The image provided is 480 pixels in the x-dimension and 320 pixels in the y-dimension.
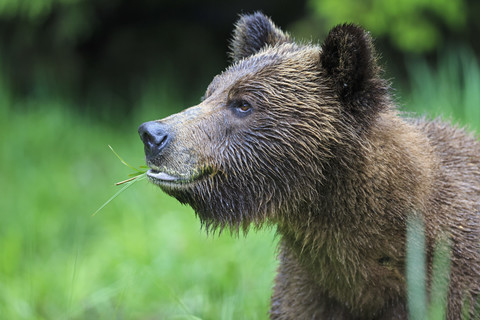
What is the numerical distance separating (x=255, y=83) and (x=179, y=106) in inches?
214

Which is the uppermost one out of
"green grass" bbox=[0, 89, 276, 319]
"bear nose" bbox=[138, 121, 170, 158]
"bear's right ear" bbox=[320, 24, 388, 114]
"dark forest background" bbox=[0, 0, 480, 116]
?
"dark forest background" bbox=[0, 0, 480, 116]

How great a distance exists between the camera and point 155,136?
3.03 metres

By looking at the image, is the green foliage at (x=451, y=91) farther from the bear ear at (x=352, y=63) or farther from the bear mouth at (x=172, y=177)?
the bear mouth at (x=172, y=177)

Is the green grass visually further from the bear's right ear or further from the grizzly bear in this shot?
the bear's right ear

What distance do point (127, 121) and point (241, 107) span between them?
5.76 m

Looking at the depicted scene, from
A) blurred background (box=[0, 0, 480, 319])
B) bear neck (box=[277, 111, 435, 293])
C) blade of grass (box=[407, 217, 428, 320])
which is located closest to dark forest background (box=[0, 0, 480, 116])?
blurred background (box=[0, 0, 480, 319])

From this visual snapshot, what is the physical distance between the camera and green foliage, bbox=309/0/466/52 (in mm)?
6285

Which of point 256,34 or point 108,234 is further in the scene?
point 108,234

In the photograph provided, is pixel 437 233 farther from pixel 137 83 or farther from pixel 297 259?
pixel 137 83

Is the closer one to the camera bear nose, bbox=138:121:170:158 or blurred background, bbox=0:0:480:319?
bear nose, bbox=138:121:170:158

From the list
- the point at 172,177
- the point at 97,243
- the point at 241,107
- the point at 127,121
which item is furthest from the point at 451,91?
the point at 127,121

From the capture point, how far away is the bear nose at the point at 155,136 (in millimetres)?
3031

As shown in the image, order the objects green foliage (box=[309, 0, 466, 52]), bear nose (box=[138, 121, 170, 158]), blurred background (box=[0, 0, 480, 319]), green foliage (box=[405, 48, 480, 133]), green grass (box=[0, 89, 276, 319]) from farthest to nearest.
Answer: green foliage (box=[309, 0, 466, 52]) < green foliage (box=[405, 48, 480, 133]) < blurred background (box=[0, 0, 480, 319]) < green grass (box=[0, 89, 276, 319]) < bear nose (box=[138, 121, 170, 158])

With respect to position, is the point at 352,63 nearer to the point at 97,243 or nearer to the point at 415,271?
the point at 415,271
